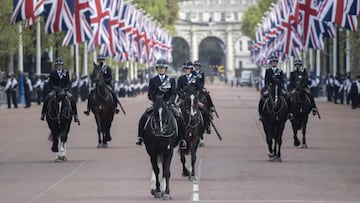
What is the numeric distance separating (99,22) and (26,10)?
1460 cm

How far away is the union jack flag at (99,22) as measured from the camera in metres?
59.4

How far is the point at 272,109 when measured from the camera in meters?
25.6

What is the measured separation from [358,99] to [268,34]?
34870 millimetres

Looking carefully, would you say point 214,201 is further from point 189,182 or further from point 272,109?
point 272,109

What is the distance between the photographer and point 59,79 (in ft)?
85.8

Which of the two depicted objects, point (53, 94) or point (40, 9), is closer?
point (53, 94)

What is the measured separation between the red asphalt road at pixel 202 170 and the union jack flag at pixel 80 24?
16514 millimetres

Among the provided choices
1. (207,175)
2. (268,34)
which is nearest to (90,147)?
(207,175)

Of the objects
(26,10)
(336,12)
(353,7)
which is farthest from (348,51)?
(353,7)

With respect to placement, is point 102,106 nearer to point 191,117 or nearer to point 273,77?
point 273,77

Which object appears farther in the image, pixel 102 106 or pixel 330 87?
pixel 330 87

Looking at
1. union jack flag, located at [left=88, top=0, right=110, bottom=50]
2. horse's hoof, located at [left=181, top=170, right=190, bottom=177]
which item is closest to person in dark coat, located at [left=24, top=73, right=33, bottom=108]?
union jack flag, located at [left=88, top=0, right=110, bottom=50]

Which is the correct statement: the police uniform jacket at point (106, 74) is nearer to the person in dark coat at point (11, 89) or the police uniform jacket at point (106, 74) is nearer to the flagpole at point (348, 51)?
the person in dark coat at point (11, 89)

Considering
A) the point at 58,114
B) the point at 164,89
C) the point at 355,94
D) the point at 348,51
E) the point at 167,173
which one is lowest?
the point at 355,94
